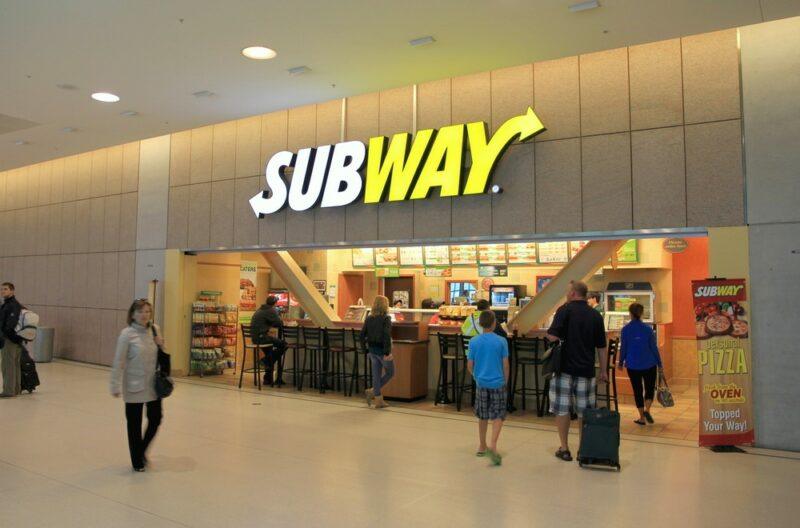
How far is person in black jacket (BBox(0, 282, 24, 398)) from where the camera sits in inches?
318

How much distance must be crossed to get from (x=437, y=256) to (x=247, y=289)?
4024 millimetres

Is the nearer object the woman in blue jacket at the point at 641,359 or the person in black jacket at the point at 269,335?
the woman in blue jacket at the point at 641,359

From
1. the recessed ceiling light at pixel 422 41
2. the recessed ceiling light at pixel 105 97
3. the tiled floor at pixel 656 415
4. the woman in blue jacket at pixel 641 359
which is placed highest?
the recessed ceiling light at pixel 105 97

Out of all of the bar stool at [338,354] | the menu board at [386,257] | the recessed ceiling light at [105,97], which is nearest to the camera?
the recessed ceiling light at [105,97]

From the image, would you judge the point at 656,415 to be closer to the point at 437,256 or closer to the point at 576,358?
the point at 576,358

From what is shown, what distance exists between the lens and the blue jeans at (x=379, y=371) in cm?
794

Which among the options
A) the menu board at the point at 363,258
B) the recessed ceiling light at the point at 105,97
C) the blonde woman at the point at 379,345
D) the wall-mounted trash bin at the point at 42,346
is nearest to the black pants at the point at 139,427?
the blonde woman at the point at 379,345

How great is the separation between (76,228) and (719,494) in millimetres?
13035

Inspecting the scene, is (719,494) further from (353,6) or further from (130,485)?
(353,6)

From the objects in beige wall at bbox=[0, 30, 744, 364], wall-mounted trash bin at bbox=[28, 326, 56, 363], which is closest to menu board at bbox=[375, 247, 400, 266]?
beige wall at bbox=[0, 30, 744, 364]

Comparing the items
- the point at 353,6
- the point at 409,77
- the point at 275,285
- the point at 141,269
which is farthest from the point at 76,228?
the point at 353,6

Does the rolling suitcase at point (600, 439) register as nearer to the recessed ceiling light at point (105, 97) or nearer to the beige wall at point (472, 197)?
the beige wall at point (472, 197)

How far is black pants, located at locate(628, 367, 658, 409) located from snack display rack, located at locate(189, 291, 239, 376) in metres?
7.19

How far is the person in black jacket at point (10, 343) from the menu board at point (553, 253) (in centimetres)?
785
